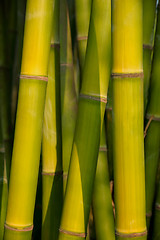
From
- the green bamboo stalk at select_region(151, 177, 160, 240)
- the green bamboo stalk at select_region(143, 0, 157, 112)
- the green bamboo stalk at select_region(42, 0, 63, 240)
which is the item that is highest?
the green bamboo stalk at select_region(143, 0, 157, 112)

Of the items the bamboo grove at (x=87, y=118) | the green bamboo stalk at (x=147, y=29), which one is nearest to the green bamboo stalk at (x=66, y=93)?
the bamboo grove at (x=87, y=118)

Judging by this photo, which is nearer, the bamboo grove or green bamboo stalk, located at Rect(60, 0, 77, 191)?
the bamboo grove

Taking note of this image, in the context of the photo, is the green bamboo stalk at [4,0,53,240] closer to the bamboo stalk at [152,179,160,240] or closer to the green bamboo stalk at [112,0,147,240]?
the green bamboo stalk at [112,0,147,240]

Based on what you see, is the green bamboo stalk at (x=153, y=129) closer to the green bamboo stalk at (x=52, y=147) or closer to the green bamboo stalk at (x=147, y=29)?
the green bamboo stalk at (x=147, y=29)

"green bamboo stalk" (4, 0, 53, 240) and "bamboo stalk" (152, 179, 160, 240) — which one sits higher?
"green bamboo stalk" (4, 0, 53, 240)

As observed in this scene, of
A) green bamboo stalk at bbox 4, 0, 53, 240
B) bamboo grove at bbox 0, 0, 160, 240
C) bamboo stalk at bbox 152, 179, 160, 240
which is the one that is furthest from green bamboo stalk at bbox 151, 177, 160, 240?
green bamboo stalk at bbox 4, 0, 53, 240

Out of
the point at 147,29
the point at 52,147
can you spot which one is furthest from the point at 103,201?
the point at 147,29
